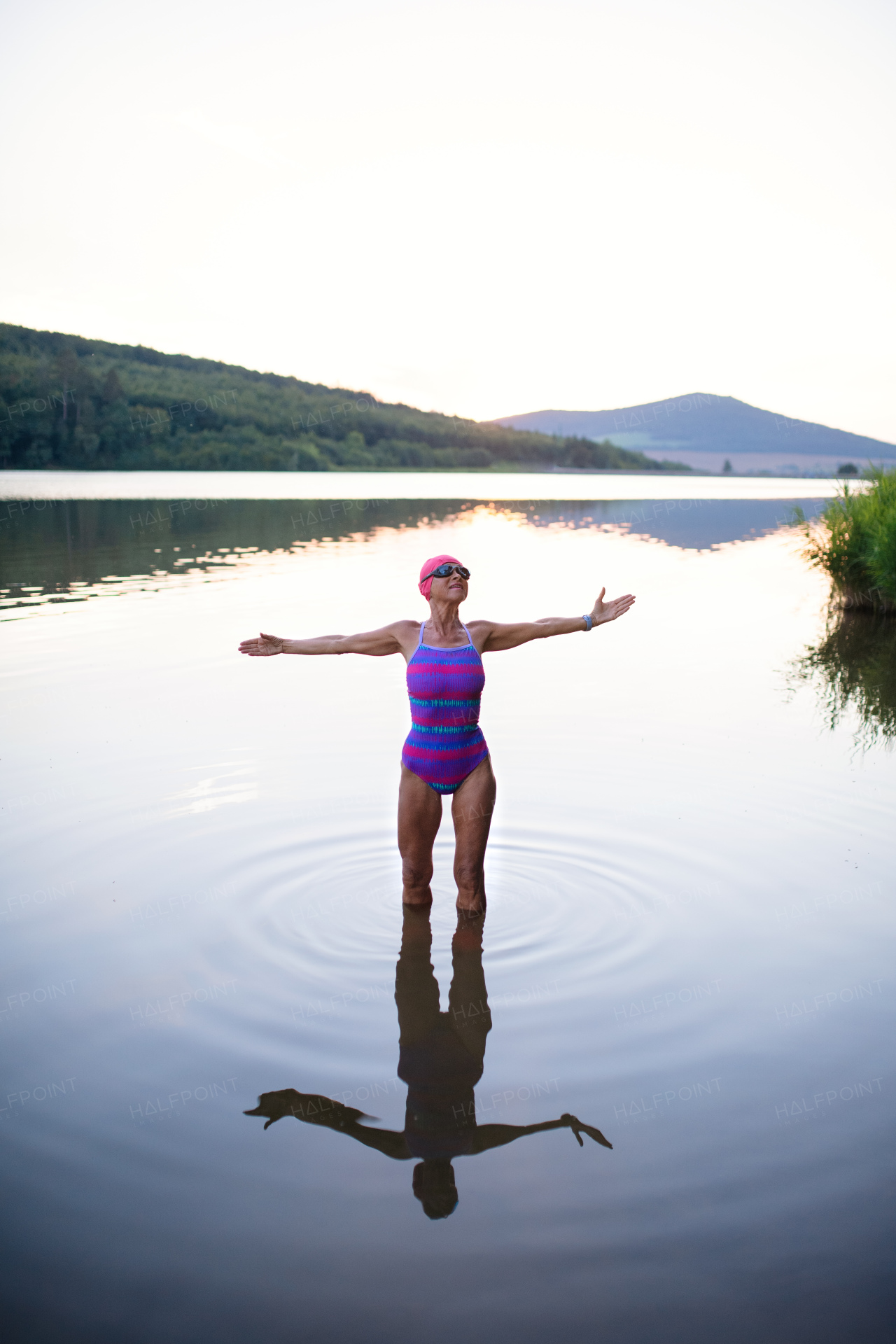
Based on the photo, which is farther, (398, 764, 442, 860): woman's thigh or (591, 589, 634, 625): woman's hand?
(591, 589, 634, 625): woman's hand

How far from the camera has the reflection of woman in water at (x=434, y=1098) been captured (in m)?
4.02

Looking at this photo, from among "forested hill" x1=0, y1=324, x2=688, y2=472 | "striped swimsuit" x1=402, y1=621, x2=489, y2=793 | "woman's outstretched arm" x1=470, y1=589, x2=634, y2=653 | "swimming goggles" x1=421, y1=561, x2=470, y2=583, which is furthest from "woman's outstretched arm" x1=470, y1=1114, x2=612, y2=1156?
"forested hill" x1=0, y1=324, x2=688, y2=472

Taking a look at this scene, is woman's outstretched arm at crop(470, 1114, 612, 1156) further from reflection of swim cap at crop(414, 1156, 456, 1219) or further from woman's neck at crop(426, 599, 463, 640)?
woman's neck at crop(426, 599, 463, 640)

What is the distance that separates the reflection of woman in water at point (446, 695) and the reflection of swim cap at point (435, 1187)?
84.3 inches

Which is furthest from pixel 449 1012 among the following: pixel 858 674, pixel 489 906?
pixel 858 674

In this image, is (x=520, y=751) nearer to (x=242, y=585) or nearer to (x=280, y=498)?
(x=242, y=585)

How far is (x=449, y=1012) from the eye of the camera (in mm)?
5156

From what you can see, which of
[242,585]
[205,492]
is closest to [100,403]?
[205,492]

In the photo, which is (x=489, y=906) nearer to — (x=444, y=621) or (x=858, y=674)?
(x=444, y=621)

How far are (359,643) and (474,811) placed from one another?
3.68ft

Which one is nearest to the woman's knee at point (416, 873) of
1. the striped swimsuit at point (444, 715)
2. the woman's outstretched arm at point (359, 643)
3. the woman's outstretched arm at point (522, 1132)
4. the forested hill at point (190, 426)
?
the striped swimsuit at point (444, 715)

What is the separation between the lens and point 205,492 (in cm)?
6259

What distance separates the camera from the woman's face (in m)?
5.62

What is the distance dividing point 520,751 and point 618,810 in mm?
1836
